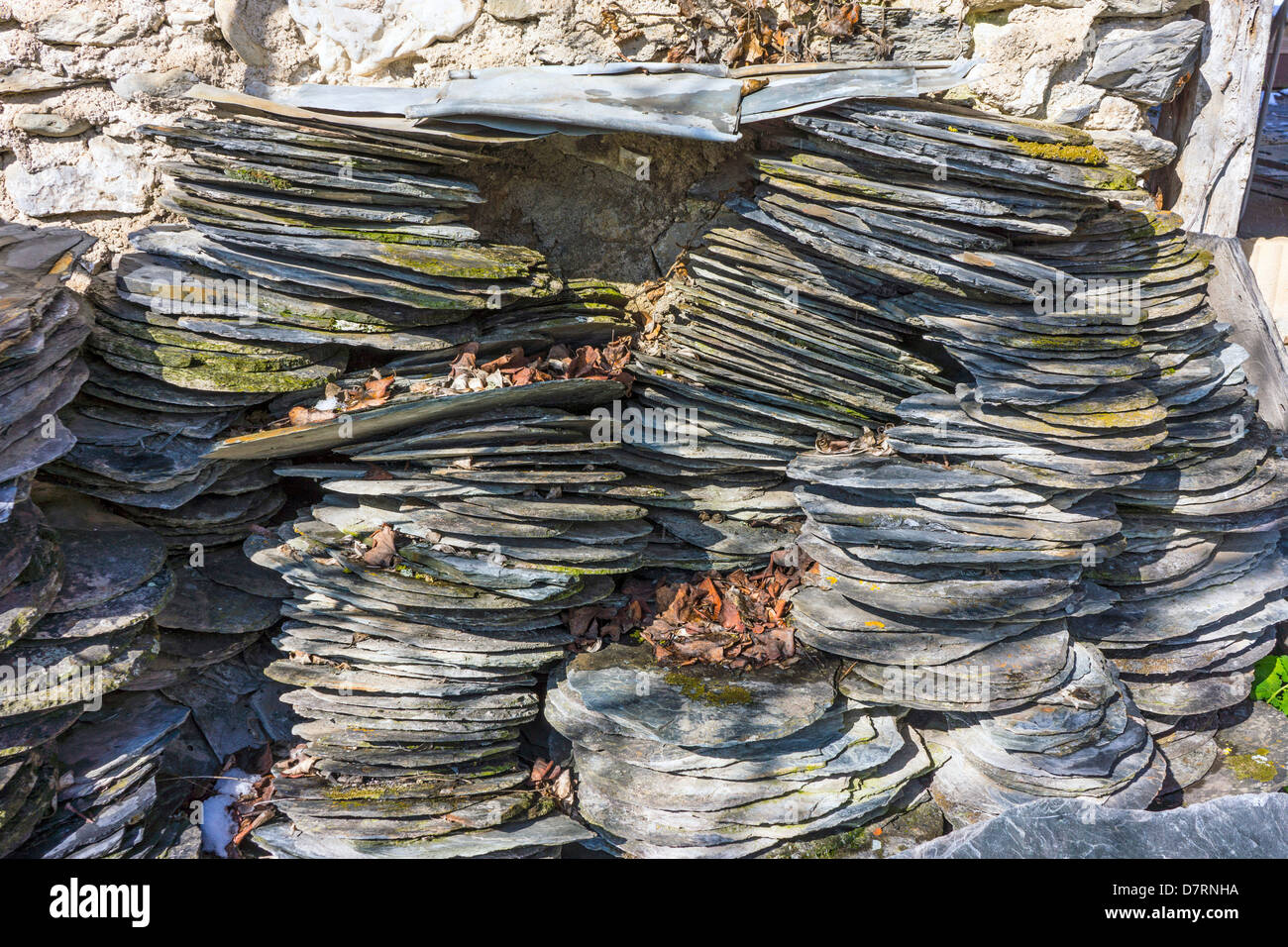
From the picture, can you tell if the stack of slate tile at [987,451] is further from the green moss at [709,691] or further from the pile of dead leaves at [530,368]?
the pile of dead leaves at [530,368]

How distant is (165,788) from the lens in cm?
484

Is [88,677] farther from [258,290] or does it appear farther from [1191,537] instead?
[1191,537]

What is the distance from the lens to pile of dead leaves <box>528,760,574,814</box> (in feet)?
16.0

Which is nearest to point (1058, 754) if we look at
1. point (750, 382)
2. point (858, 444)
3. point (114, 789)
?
point (858, 444)

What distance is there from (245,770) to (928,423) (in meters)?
4.40

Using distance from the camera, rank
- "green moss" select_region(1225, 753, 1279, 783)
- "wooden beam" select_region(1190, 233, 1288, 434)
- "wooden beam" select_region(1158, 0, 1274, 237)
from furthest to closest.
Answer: "wooden beam" select_region(1190, 233, 1288, 434)
"wooden beam" select_region(1158, 0, 1274, 237)
"green moss" select_region(1225, 753, 1279, 783)

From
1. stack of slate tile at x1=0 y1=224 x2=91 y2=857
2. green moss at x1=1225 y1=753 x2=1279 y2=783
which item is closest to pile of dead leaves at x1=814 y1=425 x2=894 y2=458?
green moss at x1=1225 y1=753 x2=1279 y2=783

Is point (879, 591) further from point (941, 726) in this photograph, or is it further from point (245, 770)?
point (245, 770)

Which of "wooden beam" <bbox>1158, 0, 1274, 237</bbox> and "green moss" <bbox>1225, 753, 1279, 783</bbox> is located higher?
"wooden beam" <bbox>1158, 0, 1274, 237</bbox>

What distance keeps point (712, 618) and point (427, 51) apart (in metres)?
3.50

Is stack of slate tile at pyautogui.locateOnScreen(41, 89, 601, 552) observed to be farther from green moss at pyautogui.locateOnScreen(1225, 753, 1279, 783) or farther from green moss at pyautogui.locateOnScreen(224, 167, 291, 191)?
green moss at pyautogui.locateOnScreen(1225, 753, 1279, 783)

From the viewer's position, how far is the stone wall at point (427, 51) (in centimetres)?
459

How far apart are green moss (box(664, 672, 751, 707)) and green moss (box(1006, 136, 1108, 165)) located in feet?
Result: 9.90

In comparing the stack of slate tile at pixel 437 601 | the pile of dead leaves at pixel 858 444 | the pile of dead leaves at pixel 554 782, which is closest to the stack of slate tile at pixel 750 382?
the pile of dead leaves at pixel 858 444
